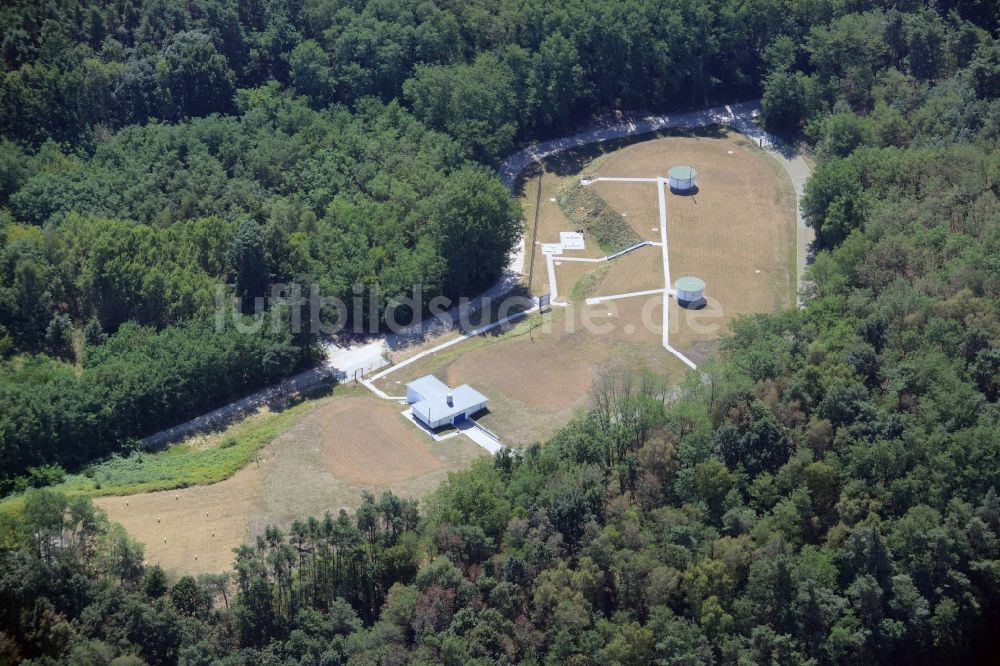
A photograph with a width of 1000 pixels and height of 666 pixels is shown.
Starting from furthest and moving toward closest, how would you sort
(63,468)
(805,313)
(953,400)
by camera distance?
(805,313) → (63,468) → (953,400)

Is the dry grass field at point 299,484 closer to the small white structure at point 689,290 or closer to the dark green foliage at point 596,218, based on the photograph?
the small white structure at point 689,290

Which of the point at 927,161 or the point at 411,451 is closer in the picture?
the point at 411,451

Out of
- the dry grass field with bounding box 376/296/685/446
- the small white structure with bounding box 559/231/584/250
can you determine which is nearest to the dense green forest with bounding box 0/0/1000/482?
the small white structure with bounding box 559/231/584/250

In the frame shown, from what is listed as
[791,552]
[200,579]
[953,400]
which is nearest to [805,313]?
[953,400]

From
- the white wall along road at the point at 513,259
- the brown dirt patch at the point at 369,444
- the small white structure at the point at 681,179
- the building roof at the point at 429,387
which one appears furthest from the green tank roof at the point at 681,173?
the brown dirt patch at the point at 369,444

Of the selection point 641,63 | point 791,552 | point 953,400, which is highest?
point 641,63

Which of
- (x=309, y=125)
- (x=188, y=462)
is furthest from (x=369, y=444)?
(x=309, y=125)

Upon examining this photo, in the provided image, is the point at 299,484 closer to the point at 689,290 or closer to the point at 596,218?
the point at 689,290

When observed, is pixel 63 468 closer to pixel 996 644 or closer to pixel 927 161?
pixel 996 644
